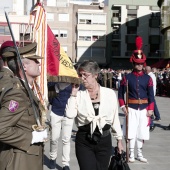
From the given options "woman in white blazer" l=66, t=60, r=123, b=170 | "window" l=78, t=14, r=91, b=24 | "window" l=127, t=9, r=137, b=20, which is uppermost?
"window" l=127, t=9, r=137, b=20

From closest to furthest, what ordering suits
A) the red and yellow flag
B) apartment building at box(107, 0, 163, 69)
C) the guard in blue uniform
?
1. the red and yellow flag
2. the guard in blue uniform
3. apartment building at box(107, 0, 163, 69)

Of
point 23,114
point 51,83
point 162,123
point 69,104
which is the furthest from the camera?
point 162,123

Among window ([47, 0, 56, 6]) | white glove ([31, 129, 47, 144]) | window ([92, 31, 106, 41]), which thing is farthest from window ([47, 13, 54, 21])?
white glove ([31, 129, 47, 144])

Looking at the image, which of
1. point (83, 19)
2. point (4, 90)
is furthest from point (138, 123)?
point (83, 19)

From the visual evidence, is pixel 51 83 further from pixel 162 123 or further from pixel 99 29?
pixel 99 29

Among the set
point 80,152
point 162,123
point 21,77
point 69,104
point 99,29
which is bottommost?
point 162,123

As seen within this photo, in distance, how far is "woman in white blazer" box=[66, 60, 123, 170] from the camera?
5.16 m

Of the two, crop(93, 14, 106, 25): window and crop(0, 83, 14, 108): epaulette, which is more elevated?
crop(93, 14, 106, 25): window

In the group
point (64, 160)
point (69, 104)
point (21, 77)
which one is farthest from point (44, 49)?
point (21, 77)

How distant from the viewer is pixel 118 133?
5.37 meters

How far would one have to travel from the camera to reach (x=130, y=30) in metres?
68.4

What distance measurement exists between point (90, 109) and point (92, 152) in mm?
505

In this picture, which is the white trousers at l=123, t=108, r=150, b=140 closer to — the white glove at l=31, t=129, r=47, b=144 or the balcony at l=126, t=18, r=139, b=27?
the white glove at l=31, t=129, r=47, b=144

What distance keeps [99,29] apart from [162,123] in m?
56.0
